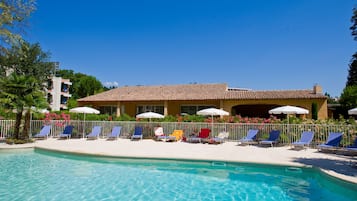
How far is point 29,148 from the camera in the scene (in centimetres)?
1488

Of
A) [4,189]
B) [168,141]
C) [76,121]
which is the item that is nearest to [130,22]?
[76,121]

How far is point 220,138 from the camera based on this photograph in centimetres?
1634

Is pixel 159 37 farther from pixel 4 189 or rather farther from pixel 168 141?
pixel 4 189

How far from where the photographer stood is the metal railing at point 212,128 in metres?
14.3

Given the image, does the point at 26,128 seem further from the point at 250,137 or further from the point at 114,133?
the point at 250,137

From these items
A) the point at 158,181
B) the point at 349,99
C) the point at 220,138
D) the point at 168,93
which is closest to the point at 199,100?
the point at 168,93

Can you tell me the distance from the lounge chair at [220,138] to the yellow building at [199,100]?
8946 mm

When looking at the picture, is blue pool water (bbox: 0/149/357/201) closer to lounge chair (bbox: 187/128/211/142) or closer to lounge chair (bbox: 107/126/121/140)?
lounge chair (bbox: 187/128/211/142)

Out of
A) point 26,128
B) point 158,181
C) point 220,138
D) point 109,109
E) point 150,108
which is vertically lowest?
point 158,181

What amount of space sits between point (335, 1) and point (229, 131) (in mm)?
9361

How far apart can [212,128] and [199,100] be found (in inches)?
384

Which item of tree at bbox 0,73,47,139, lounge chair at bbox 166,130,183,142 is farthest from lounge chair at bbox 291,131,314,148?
tree at bbox 0,73,47,139

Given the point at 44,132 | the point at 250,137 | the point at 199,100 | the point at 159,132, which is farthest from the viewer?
the point at 199,100

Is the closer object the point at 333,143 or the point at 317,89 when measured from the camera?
the point at 333,143
